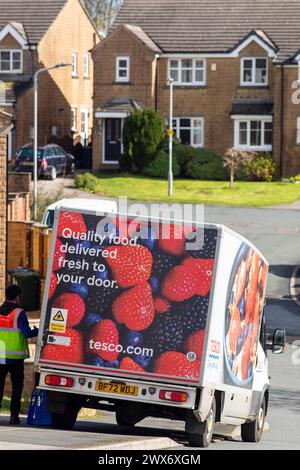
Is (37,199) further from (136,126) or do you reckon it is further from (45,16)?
(45,16)

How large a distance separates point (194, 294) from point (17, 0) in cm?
5244

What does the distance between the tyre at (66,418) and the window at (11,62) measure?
1866 inches

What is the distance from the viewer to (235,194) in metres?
51.1

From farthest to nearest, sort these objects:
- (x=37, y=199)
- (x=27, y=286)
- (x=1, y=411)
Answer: (x=37, y=199) → (x=27, y=286) → (x=1, y=411)

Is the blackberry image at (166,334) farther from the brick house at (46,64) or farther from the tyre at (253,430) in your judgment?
the brick house at (46,64)

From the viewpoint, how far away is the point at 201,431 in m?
15.2

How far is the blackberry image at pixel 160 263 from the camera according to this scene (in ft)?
48.2

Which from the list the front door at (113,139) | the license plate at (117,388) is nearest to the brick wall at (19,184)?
the front door at (113,139)

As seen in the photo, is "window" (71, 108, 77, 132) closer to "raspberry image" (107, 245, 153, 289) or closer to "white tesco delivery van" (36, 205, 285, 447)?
"white tesco delivery van" (36, 205, 285, 447)

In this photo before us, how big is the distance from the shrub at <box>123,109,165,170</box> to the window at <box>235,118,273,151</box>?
13.9ft

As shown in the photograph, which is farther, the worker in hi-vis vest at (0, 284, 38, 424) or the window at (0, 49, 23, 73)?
the window at (0, 49, 23, 73)

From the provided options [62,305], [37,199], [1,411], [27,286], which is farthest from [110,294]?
[37,199]

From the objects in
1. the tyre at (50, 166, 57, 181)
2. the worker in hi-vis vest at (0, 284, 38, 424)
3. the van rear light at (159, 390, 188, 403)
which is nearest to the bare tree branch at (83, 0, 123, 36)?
the tyre at (50, 166, 57, 181)

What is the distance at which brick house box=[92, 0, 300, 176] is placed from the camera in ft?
193
